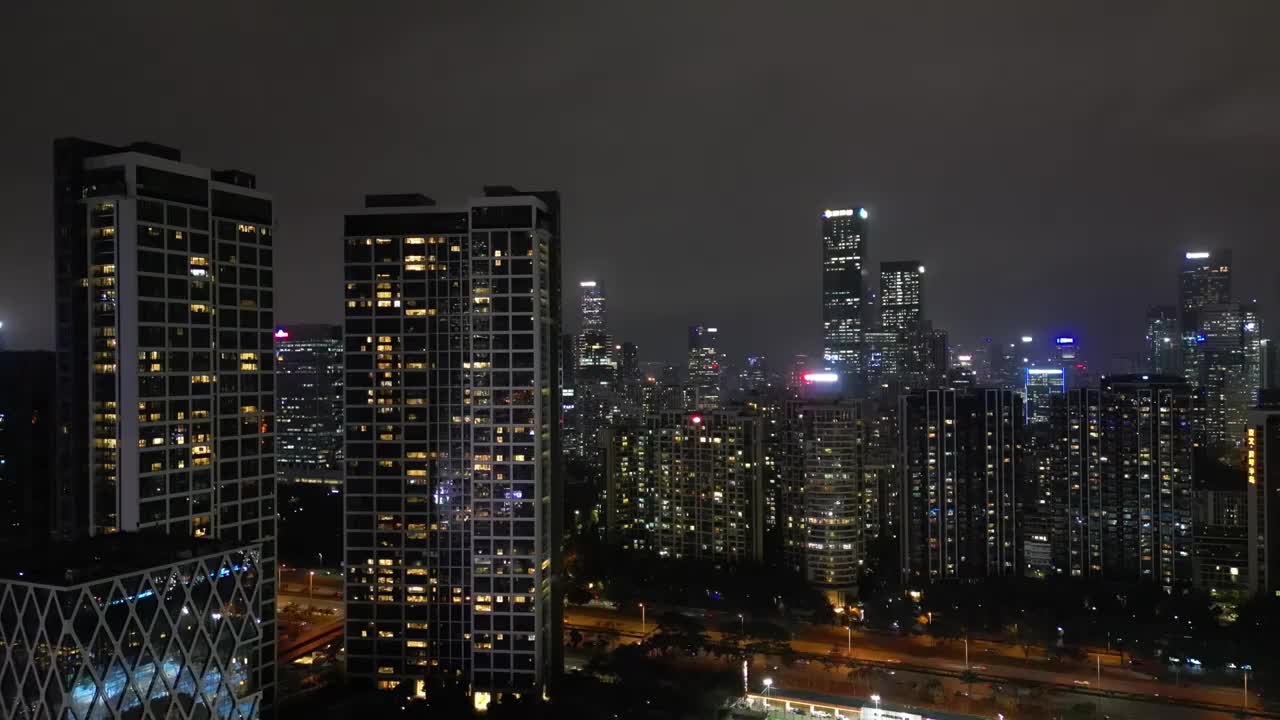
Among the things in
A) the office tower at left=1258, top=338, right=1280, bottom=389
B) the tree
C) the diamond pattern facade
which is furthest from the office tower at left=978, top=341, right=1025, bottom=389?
the diamond pattern facade

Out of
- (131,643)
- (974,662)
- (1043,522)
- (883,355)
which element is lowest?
(974,662)

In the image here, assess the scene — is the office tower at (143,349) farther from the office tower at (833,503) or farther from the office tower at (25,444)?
the office tower at (833,503)

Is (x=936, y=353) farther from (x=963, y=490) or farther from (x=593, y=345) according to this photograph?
(x=963, y=490)

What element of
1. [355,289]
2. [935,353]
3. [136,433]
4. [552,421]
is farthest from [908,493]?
[935,353]

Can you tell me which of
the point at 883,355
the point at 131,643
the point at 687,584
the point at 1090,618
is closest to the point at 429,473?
the point at 131,643

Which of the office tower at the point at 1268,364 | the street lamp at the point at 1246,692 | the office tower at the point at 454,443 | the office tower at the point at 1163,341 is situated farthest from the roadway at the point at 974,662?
the office tower at the point at 1163,341

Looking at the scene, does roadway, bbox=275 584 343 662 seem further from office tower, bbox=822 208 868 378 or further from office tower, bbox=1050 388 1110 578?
office tower, bbox=822 208 868 378
